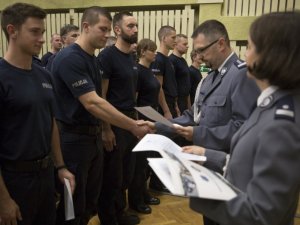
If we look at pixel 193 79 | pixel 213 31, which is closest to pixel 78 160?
pixel 213 31

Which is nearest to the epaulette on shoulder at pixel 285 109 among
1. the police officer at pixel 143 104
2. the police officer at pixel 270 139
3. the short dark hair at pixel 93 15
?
the police officer at pixel 270 139

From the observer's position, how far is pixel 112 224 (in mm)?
2617

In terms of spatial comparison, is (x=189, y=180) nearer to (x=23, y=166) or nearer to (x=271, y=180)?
(x=271, y=180)

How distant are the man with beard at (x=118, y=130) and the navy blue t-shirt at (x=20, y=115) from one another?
0.93 m

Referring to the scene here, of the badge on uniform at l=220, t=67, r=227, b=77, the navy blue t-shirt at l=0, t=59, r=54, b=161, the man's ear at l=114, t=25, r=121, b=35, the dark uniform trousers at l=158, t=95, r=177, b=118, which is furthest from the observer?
the dark uniform trousers at l=158, t=95, r=177, b=118

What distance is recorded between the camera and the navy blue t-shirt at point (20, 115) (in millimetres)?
1533

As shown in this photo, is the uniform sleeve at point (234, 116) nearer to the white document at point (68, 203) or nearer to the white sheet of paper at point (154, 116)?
the white sheet of paper at point (154, 116)

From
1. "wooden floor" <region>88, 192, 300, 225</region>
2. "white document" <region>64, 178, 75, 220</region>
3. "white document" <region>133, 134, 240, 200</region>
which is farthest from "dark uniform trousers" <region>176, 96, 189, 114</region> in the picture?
"white document" <region>133, 134, 240, 200</region>

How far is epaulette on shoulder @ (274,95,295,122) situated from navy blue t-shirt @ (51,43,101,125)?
1.34 meters

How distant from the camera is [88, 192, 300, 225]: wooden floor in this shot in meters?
2.91

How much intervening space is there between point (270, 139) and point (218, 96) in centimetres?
100

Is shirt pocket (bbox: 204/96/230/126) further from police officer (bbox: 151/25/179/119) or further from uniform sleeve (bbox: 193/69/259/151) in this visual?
police officer (bbox: 151/25/179/119)

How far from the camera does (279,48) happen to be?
0.92 m

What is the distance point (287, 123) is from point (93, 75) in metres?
1.56
